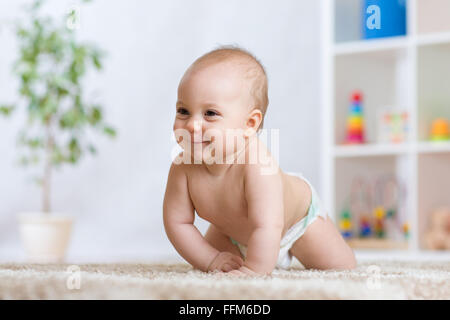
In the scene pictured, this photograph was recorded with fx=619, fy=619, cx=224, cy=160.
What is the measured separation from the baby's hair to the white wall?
1.63 metres

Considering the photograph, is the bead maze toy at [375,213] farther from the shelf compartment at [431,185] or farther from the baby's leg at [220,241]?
the baby's leg at [220,241]

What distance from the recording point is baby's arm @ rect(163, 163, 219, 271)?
35.9 inches

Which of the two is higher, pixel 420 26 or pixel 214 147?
pixel 420 26

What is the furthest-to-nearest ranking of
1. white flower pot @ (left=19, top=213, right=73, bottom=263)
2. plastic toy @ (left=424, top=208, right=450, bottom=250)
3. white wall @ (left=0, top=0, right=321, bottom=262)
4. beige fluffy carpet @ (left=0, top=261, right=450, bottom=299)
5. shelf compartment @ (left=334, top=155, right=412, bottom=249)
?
white wall @ (left=0, top=0, right=321, bottom=262) → white flower pot @ (left=19, top=213, right=73, bottom=263) → shelf compartment @ (left=334, top=155, right=412, bottom=249) → plastic toy @ (left=424, top=208, right=450, bottom=250) → beige fluffy carpet @ (left=0, top=261, right=450, bottom=299)

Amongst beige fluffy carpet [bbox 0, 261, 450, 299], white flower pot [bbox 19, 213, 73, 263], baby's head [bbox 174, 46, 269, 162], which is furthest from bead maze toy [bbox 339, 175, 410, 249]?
beige fluffy carpet [bbox 0, 261, 450, 299]

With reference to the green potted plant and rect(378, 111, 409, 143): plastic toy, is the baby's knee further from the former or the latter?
the green potted plant

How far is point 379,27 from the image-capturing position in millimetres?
2178

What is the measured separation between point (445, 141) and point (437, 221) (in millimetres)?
268

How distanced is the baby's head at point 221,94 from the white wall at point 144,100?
165 centimetres

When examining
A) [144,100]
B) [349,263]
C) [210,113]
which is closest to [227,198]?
[210,113]

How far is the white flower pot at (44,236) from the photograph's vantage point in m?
2.34

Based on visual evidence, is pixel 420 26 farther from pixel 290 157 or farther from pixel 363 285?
pixel 363 285

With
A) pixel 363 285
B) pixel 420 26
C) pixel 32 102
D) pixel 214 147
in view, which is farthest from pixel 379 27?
pixel 363 285

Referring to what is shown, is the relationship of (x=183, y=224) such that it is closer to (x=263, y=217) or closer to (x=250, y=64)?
(x=263, y=217)
